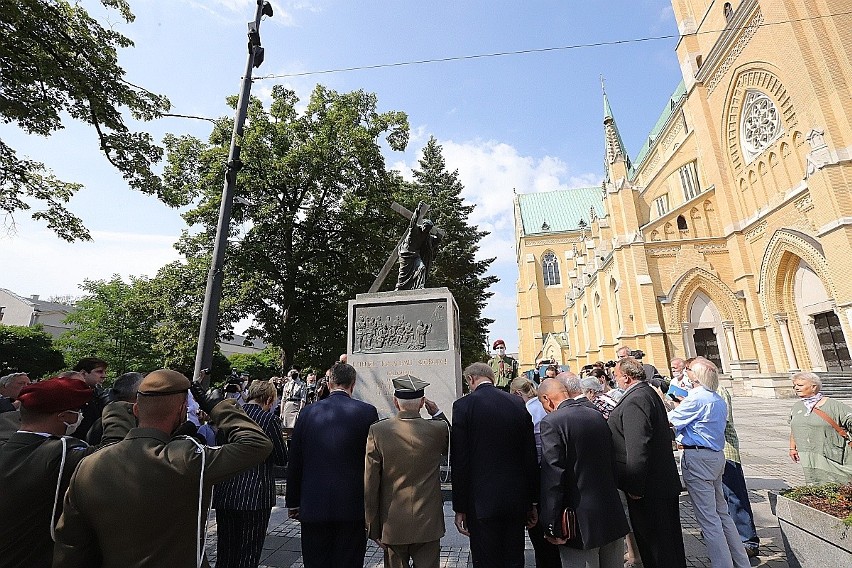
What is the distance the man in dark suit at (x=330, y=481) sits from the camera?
9.79 ft

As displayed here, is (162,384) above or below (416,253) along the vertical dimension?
below

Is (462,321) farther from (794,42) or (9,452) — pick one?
(9,452)

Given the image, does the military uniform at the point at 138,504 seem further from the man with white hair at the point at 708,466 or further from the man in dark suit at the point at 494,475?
the man with white hair at the point at 708,466

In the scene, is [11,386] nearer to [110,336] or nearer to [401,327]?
[401,327]

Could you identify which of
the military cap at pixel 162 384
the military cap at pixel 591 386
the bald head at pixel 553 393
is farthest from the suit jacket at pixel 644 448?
the military cap at pixel 162 384

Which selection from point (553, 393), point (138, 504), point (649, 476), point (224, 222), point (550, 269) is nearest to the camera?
point (138, 504)

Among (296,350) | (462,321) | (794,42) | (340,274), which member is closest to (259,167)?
(340,274)

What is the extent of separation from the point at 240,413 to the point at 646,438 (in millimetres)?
3228

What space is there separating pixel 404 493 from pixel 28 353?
35852 mm

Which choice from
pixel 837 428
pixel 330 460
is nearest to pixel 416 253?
pixel 330 460

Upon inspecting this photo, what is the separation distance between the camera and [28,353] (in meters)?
26.5

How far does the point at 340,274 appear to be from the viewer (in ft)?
58.3

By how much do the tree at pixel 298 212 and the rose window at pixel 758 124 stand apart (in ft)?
58.1

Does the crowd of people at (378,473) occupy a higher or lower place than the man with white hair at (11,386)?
lower
